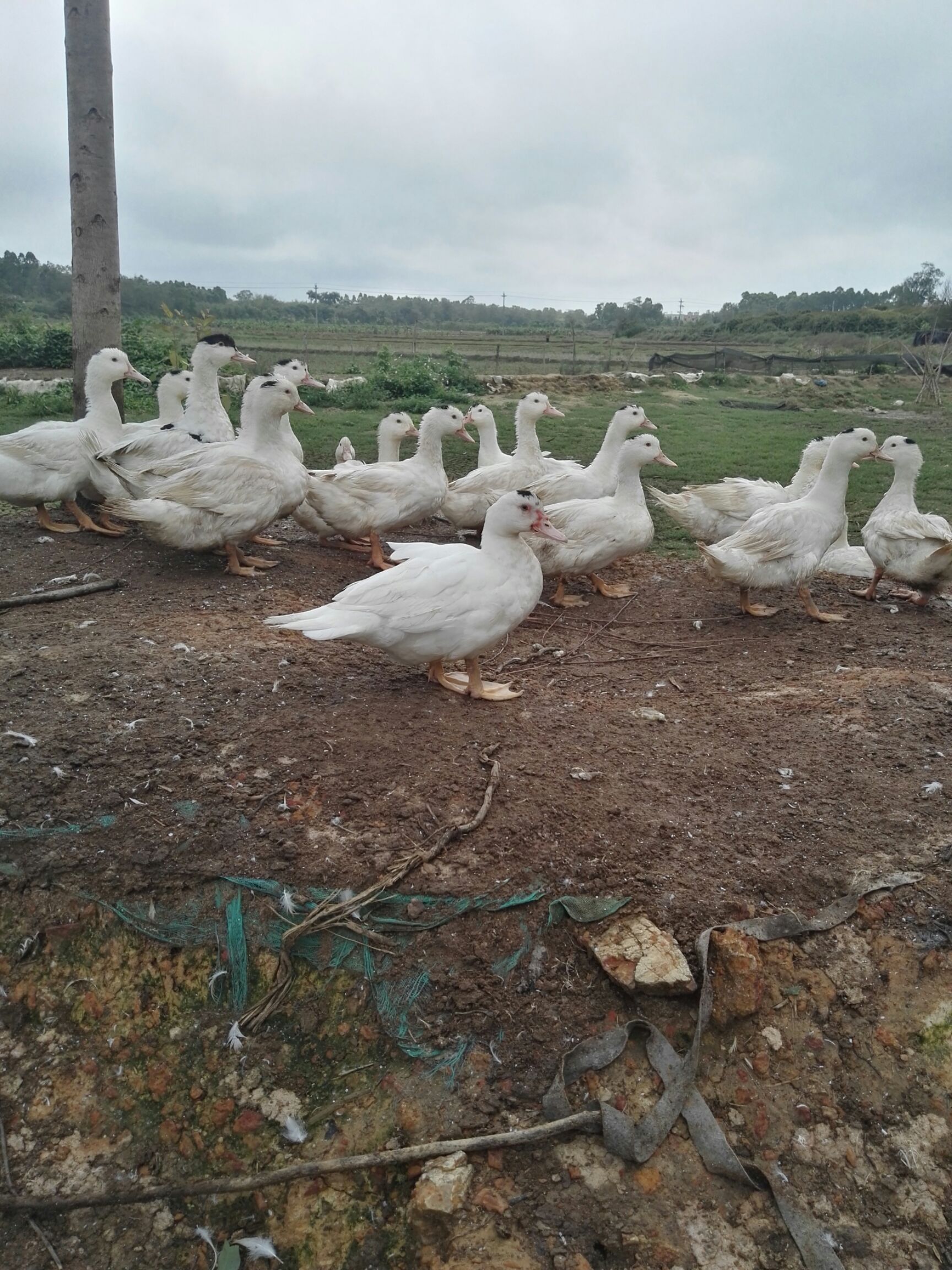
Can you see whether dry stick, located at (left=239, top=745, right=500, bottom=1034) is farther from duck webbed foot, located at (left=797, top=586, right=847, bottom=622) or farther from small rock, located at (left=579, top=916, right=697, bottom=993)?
duck webbed foot, located at (left=797, top=586, right=847, bottom=622)

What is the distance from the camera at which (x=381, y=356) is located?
18.0 m

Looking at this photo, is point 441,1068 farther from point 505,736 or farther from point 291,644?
point 291,644

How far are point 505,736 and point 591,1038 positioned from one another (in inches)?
66.7

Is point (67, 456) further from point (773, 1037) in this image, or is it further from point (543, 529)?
point (773, 1037)

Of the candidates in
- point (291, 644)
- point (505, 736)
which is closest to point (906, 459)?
point (505, 736)

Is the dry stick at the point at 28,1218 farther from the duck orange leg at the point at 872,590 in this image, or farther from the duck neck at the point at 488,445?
the duck neck at the point at 488,445

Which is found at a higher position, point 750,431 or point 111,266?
point 111,266

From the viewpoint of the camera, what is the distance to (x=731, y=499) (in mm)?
7477

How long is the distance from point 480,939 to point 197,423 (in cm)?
638

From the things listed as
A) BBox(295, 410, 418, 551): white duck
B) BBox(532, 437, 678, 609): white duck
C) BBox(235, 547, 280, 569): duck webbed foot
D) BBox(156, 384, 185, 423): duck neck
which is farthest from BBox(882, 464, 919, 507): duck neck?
BBox(156, 384, 185, 423): duck neck

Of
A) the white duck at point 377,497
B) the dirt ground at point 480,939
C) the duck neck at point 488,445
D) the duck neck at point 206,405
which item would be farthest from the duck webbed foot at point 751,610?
the duck neck at point 206,405

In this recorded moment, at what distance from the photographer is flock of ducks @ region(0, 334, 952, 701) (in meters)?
4.59

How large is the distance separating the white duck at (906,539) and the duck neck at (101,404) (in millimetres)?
6942

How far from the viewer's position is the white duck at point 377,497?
7.19 meters
